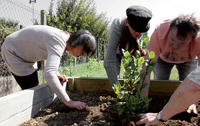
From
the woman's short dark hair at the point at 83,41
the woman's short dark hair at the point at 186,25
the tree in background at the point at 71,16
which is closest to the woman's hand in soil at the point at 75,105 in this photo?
the woman's short dark hair at the point at 83,41

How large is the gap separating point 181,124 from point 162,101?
1.97 ft

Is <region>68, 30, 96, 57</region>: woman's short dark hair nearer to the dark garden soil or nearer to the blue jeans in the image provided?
the dark garden soil

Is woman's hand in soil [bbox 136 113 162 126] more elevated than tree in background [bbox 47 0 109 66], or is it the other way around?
tree in background [bbox 47 0 109 66]

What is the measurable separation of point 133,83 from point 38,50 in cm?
118

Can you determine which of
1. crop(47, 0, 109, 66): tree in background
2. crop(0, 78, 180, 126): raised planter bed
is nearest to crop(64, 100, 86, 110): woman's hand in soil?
crop(0, 78, 180, 126): raised planter bed

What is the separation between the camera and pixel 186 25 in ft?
5.75

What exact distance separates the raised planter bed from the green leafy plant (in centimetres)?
83

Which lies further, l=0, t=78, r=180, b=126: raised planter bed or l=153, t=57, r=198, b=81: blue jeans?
l=153, t=57, r=198, b=81: blue jeans

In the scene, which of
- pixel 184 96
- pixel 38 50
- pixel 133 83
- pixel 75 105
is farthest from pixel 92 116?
pixel 184 96

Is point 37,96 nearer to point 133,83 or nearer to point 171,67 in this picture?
point 133,83

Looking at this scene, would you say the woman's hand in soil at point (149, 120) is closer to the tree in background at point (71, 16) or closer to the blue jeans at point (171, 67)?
the blue jeans at point (171, 67)

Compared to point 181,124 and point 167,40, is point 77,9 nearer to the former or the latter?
point 167,40

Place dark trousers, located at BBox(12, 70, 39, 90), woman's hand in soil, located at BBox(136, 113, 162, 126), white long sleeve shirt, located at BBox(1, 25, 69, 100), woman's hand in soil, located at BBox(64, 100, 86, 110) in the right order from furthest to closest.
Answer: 1. dark trousers, located at BBox(12, 70, 39, 90)
2. woman's hand in soil, located at BBox(64, 100, 86, 110)
3. white long sleeve shirt, located at BBox(1, 25, 69, 100)
4. woman's hand in soil, located at BBox(136, 113, 162, 126)

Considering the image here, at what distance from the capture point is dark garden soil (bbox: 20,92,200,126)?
1.83 metres
